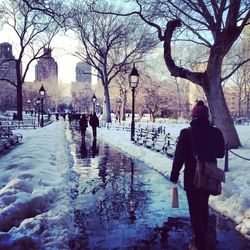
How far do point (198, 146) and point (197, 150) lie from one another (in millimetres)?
53

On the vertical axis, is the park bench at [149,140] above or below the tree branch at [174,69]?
below

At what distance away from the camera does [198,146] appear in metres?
5.21

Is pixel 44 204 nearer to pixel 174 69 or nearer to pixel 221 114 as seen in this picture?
pixel 174 69

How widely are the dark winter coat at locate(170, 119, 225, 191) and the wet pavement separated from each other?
111 cm

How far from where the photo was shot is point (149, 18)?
19.1m

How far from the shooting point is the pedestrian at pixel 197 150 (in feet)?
17.2

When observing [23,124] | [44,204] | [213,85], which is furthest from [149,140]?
[23,124]

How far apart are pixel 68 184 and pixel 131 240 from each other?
4.25 metres

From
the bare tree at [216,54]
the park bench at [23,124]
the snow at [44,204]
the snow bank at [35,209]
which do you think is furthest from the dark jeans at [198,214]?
the park bench at [23,124]

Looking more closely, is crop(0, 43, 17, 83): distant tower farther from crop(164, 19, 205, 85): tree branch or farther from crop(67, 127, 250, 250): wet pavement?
crop(67, 127, 250, 250): wet pavement

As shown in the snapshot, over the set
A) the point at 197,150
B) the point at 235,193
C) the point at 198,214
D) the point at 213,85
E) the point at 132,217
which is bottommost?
the point at 132,217

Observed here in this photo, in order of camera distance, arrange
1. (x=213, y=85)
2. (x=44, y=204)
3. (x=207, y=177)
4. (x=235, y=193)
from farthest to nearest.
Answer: (x=213, y=85) → (x=235, y=193) → (x=44, y=204) → (x=207, y=177)

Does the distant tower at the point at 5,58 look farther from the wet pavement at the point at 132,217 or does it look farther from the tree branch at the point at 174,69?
the wet pavement at the point at 132,217

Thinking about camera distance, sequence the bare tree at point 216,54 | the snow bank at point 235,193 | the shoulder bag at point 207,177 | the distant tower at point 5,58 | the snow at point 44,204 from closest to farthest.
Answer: the shoulder bag at point 207,177 < the snow at point 44,204 < the snow bank at point 235,193 < the bare tree at point 216,54 < the distant tower at point 5,58
